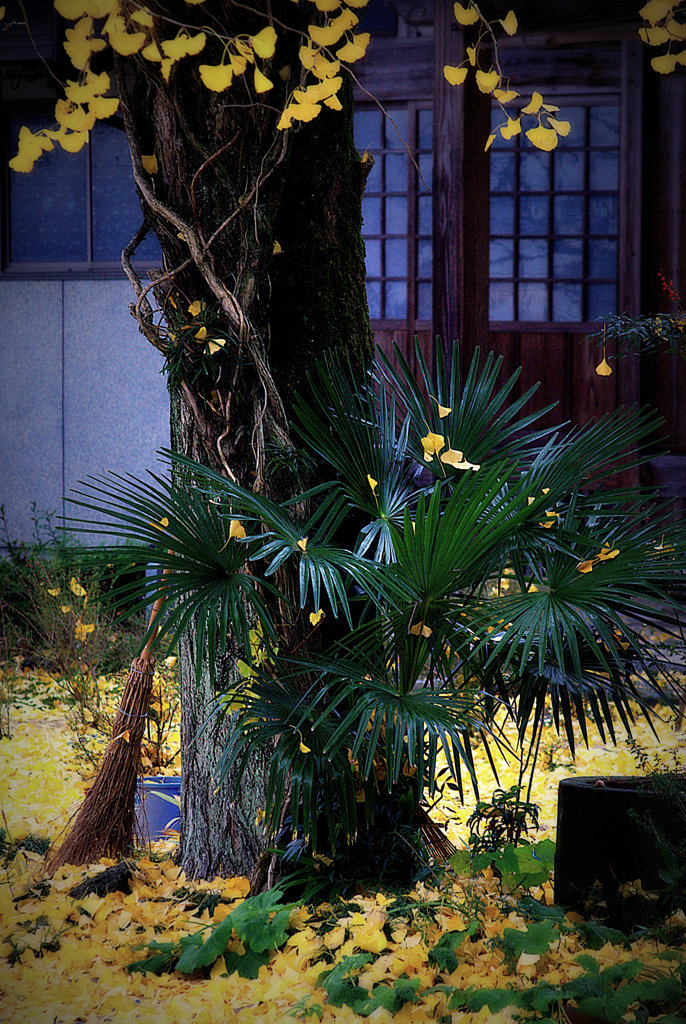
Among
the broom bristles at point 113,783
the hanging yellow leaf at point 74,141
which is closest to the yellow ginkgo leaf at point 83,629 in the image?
the broom bristles at point 113,783

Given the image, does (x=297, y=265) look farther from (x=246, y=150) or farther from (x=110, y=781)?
(x=110, y=781)

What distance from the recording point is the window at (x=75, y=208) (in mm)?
6637

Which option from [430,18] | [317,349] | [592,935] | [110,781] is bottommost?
[592,935]

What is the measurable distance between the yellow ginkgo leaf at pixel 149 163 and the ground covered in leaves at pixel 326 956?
197 cm

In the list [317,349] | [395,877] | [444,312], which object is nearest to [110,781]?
[395,877]

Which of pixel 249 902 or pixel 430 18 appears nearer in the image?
pixel 249 902

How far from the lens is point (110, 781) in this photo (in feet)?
9.61

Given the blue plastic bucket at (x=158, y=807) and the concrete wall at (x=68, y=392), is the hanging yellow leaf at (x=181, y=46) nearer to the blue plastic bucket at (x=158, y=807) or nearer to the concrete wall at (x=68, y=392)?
the blue plastic bucket at (x=158, y=807)

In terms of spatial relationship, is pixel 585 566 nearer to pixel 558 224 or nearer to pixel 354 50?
pixel 354 50

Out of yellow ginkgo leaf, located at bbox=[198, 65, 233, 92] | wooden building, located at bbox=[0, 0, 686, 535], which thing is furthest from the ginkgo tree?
wooden building, located at bbox=[0, 0, 686, 535]

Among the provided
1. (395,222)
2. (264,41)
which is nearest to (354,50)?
(264,41)

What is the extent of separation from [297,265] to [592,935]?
1.95 metres

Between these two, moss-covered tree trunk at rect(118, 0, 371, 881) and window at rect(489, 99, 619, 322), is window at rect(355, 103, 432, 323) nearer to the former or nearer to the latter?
window at rect(489, 99, 619, 322)

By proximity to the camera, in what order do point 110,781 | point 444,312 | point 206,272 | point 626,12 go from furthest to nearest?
point 626,12 → point 444,312 → point 110,781 → point 206,272
